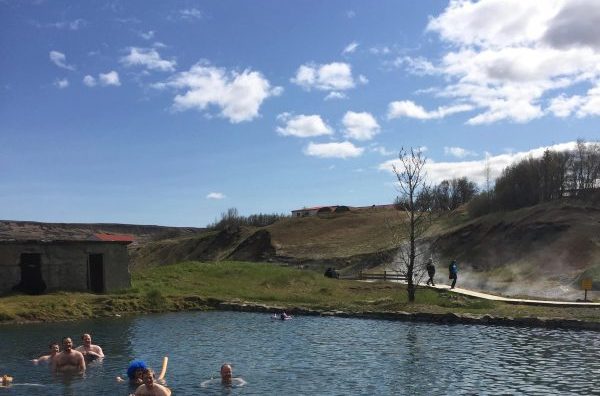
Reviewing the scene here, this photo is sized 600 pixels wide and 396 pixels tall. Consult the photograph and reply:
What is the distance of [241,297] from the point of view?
38031 mm

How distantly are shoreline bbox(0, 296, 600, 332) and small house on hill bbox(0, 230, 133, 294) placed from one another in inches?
185

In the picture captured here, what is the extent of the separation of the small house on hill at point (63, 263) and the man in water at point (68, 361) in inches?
705

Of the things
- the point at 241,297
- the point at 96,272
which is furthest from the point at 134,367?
the point at 96,272

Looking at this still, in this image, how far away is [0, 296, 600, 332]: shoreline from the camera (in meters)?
25.8

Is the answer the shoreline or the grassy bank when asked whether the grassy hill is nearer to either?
the grassy bank

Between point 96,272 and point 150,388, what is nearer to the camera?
point 150,388

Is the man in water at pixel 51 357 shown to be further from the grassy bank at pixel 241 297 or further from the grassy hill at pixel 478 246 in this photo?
the grassy hill at pixel 478 246

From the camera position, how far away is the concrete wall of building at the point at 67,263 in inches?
1346

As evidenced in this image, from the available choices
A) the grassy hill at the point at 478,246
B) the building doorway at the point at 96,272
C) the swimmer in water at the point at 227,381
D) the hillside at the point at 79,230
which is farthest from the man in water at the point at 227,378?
the grassy hill at the point at 478,246

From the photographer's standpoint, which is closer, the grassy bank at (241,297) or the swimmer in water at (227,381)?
the swimmer in water at (227,381)

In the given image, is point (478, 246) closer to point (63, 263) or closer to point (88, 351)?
point (63, 263)

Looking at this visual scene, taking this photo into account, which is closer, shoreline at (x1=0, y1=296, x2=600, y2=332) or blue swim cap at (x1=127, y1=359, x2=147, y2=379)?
blue swim cap at (x1=127, y1=359, x2=147, y2=379)

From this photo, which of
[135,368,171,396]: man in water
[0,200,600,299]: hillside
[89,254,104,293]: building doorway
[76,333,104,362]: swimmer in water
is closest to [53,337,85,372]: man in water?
[76,333,104,362]: swimmer in water

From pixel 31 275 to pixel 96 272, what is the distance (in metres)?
3.85
